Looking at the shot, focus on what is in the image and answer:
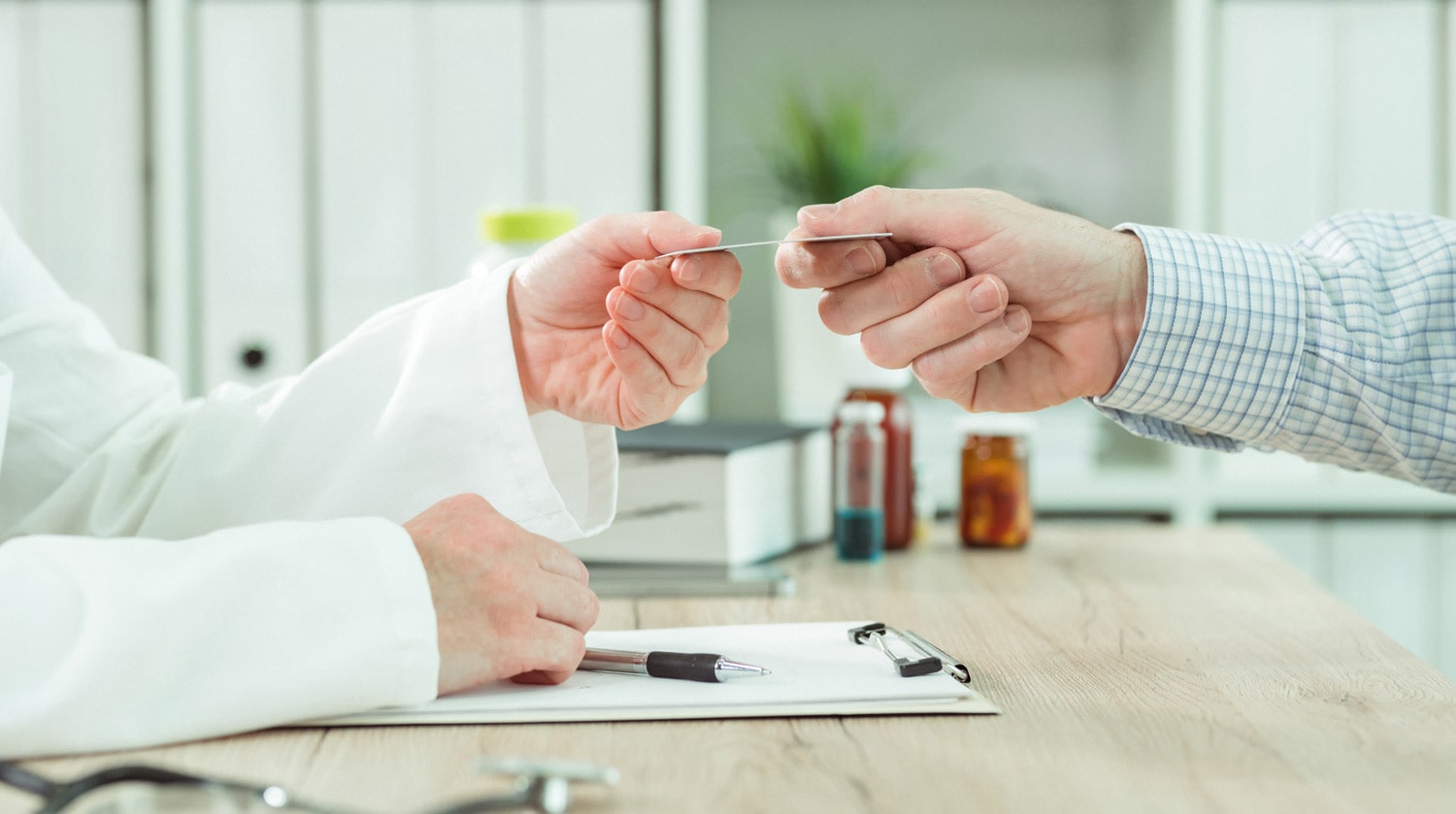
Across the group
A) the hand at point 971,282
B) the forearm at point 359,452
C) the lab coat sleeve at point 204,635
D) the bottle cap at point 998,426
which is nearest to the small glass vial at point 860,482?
the bottle cap at point 998,426

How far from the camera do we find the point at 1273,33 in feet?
6.09

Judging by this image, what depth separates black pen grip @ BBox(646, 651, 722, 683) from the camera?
622 mm

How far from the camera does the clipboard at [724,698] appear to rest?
1.86 feet

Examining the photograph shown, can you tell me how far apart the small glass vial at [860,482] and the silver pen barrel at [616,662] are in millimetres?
475

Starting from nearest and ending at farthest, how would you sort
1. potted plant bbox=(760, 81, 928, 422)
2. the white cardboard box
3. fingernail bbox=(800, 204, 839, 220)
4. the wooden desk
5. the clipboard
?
the wooden desk
the clipboard
fingernail bbox=(800, 204, 839, 220)
the white cardboard box
potted plant bbox=(760, 81, 928, 422)

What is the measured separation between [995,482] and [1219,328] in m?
0.41

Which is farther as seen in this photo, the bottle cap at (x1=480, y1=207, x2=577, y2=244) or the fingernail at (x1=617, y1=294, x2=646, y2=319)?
the bottle cap at (x1=480, y1=207, x2=577, y2=244)

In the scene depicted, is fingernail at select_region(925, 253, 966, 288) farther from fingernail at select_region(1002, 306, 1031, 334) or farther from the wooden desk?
the wooden desk

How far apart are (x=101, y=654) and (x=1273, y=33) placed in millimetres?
1901

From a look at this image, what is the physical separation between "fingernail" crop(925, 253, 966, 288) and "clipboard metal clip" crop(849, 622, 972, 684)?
0.78ft

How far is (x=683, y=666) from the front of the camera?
627 millimetres

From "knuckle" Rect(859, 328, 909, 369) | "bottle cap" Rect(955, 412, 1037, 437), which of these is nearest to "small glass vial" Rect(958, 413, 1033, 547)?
"bottle cap" Rect(955, 412, 1037, 437)

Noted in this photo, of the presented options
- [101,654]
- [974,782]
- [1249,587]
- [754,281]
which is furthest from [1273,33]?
[101,654]

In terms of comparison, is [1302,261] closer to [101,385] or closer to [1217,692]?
[1217,692]
